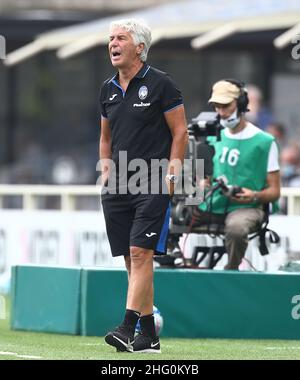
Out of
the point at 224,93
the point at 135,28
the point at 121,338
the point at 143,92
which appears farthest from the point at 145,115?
the point at 224,93

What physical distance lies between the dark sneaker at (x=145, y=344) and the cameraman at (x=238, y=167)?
2333mm

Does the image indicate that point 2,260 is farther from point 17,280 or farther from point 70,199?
point 17,280

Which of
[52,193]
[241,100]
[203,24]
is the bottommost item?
[52,193]

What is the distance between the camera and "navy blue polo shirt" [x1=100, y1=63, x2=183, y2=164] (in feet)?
30.4

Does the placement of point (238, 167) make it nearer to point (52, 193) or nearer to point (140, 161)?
point (140, 161)

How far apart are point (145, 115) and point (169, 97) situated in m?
0.19

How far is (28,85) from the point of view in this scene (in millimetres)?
27516

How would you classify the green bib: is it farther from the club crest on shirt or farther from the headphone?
the club crest on shirt

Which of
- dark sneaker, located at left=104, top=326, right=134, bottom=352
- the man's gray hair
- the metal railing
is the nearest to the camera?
dark sneaker, located at left=104, top=326, right=134, bottom=352

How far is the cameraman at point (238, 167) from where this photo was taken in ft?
37.9

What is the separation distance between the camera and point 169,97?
30.5ft

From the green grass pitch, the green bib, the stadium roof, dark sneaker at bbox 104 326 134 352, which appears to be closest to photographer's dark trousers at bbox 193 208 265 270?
the green bib

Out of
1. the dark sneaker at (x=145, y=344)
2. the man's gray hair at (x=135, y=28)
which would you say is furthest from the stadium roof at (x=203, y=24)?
the dark sneaker at (x=145, y=344)
